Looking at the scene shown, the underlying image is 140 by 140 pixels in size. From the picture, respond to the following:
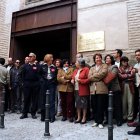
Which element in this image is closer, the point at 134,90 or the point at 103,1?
the point at 134,90

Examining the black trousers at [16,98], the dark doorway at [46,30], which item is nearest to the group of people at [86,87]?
the black trousers at [16,98]

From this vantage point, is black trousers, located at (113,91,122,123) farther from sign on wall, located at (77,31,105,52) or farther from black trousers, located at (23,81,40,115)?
sign on wall, located at (77,31,105,52)

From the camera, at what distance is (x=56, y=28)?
37.3 ft

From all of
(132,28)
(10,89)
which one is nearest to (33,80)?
(10,89)

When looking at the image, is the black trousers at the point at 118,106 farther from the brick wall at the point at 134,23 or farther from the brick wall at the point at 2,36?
the brick wall at the point at 2,36

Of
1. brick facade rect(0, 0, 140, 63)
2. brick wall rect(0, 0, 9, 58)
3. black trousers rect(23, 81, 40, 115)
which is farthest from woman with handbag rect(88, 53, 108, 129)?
brick wall rect(0, 0, 9, 58)

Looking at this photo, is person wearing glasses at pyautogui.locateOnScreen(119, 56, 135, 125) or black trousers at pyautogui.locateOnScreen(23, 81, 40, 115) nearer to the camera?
person wearing glasses at pyautogui.locateOnScreen(119, 56, 135, 125)

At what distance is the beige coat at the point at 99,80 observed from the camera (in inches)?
263

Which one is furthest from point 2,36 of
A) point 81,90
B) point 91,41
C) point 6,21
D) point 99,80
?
point 99,80

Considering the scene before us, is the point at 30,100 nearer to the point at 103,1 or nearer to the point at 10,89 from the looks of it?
the point at 10,89

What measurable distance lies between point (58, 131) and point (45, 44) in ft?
27.2

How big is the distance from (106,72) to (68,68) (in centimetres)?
159

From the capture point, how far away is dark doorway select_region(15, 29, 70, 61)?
1243cm

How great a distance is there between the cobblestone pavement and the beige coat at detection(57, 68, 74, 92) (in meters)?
0.95
